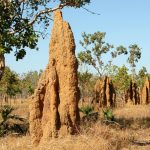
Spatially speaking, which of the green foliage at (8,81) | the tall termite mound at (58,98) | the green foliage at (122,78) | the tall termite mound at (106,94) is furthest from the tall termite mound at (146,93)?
the tall termite mound at (58,98)

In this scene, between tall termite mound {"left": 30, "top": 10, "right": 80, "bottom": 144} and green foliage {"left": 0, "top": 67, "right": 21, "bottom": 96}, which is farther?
green foliage {"left": 0, "top": 67, "right": 21, "bottom": 96}

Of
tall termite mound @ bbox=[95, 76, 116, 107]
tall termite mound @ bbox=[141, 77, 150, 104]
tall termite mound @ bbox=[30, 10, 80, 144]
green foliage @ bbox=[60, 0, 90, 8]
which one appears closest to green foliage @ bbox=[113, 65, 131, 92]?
tall termite mound @ bbox=[141, 77, 150, 104]

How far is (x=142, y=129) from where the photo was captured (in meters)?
19.1

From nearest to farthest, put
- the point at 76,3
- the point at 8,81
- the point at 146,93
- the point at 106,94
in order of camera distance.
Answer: the point at 76,3, the point at 106,94, the point at 146,93, the point at 8,81

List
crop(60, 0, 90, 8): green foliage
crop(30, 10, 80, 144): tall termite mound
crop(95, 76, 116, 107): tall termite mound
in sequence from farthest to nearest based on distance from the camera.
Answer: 1. crop(95, 76, 116, 107): tall termite mound
2. crop(60, 0, 90, 8): green foliage
3. crop(30, 10, 80, 144): tall termite mound

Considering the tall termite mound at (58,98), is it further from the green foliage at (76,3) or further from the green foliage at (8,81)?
the green foliage at (8,81)

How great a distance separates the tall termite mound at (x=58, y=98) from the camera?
42.6ft

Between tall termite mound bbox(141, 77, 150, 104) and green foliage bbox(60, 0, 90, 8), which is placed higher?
green foliage bbox(60, 0, 90, 8)

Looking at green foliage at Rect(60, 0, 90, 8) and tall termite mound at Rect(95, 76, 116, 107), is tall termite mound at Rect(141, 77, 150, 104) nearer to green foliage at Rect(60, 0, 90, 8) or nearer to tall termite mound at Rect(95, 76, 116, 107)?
tall termite mound at Rect(95, 76, 116, 107)

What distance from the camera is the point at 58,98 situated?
44.0 feet

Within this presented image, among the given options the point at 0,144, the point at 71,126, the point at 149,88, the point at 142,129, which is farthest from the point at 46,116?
the point at 149,88

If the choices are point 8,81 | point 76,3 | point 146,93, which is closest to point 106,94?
point 146,93

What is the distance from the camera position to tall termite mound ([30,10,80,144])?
42.6ft

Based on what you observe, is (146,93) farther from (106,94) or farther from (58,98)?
(58,98)
